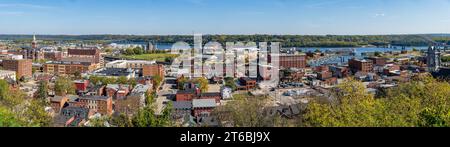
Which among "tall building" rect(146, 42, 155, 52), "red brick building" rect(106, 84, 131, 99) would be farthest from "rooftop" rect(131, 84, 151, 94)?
"tall building" rect(146, 42, 155, 52)

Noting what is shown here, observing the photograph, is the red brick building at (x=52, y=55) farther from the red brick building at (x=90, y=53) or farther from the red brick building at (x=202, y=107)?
the red brick building at (x=202, y=107)

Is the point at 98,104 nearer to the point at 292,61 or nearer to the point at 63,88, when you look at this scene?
the point at 63,88

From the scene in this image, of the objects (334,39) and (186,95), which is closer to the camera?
(186,95)

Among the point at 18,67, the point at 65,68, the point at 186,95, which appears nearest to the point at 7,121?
the point at 186,95

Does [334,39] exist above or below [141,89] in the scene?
above

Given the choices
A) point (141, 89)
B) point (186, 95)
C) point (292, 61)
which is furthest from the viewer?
point (292, 61)

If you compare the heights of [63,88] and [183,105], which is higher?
[63,88]

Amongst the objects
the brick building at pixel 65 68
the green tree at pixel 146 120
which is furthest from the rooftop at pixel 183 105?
the brick building at pixel 65 68

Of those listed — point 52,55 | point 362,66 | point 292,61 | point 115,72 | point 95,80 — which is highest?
point 52,55

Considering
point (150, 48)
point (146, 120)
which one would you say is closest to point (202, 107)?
point (146, 120)

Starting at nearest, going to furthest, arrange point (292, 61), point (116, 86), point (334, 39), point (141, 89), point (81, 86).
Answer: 1. point (141, 89)
2. point (116, 86)
3. point (81, 86)
4. point (292, 61)
5. point (334, 39)

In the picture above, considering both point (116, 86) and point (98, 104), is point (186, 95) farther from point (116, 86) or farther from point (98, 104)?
point (116, 86)
